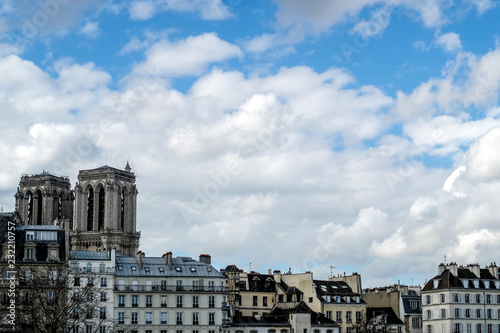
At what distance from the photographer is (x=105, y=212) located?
6230 inches

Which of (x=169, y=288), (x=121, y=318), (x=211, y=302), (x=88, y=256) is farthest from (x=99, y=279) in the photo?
(x=211, y=302)

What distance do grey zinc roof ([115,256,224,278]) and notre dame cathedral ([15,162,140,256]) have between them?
58.9 meters

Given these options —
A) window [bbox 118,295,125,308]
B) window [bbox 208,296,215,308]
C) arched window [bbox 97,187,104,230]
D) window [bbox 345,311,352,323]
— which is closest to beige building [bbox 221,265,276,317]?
window [bbox 208,296,215,308]

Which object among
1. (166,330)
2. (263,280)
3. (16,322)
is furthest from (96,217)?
(16,322)

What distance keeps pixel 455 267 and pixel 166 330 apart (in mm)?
34341

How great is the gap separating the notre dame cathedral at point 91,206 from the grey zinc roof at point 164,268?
58.9 meters

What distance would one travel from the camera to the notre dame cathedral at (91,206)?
Answer: 514 ft

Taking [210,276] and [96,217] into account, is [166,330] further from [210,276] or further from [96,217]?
[96,217]

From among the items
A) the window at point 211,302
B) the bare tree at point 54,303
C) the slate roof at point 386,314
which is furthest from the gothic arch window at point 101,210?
the bare tree at point 54,303

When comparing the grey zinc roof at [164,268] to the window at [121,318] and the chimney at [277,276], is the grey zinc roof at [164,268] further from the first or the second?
the chimney at [277,276]

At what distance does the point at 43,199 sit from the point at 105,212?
12.4m

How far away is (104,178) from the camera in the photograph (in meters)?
160

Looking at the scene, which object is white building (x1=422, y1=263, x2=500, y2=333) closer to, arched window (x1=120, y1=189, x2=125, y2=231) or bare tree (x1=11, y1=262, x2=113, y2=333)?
bare tree (x1=11, y1=262, x2=113, y2=333)

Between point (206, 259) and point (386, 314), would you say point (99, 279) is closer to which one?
point (206, 259)
